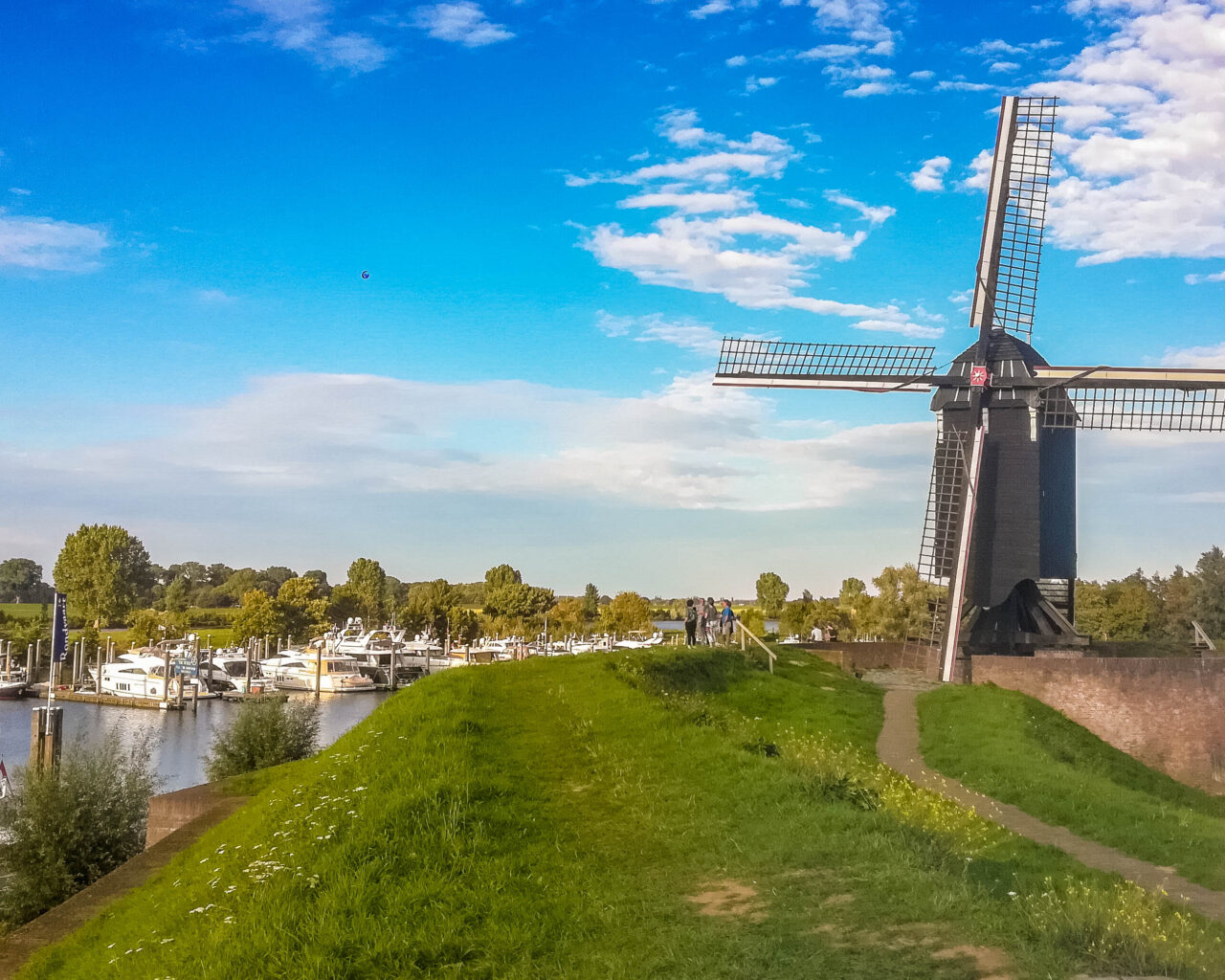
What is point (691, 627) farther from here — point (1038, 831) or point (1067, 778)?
point (1038, 831)

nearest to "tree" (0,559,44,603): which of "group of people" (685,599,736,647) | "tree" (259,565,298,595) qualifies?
"tree" (259,565,298,595)

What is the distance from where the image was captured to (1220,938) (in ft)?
31.2

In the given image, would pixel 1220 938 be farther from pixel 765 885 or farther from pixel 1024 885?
pixel 765 885

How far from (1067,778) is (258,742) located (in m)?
18.8

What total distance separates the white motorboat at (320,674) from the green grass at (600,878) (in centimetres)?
6762

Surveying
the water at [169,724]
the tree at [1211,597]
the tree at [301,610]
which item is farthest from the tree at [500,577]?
the tree at [1211,597]

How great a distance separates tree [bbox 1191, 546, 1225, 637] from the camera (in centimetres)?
6575

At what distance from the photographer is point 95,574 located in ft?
363

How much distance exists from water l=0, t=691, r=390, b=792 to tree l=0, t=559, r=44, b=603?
126 metres

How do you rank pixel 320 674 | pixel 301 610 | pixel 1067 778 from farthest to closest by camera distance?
pixel 301 610
pixel 320 674
pixel 1067 778

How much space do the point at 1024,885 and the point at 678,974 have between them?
16.4 feet

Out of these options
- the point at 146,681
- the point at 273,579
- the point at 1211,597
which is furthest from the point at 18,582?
the point at 1211,597

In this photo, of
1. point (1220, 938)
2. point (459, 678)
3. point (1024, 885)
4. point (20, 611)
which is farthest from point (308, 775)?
point (20, 611)

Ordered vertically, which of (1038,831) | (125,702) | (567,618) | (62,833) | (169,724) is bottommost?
(125,702)
